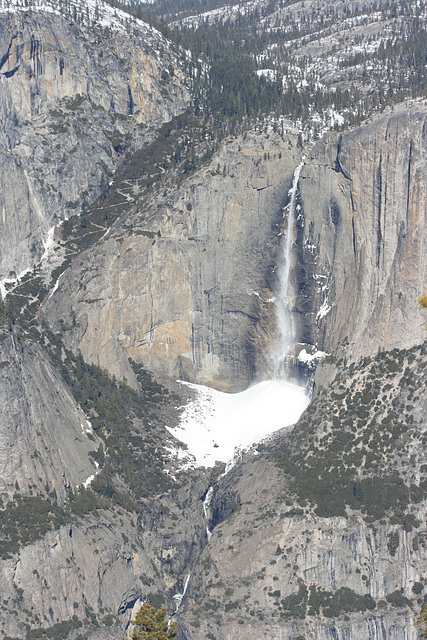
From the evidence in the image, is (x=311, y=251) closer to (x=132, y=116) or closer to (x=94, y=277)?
(x=94, y=277)

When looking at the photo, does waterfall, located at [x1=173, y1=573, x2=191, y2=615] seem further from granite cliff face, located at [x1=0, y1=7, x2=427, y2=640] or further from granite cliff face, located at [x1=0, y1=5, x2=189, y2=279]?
granite cliff face, located at [x1=0, y1=5, x2=189, y2=279]

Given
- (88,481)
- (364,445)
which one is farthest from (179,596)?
(364,445)

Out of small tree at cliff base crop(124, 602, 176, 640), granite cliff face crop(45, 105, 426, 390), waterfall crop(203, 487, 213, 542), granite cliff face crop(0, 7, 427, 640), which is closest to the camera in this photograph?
small tree at cliff base crop(124, 602, 176, 640)

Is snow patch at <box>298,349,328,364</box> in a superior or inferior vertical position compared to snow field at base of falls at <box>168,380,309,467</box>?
superior

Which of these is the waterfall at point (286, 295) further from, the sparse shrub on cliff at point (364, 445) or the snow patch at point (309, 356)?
the sparse shrub on cliff at point (364, 445)

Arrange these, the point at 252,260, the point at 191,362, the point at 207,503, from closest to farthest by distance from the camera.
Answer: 1. the point at 207,503
2. the point at 252,260
3. the point at 191,362

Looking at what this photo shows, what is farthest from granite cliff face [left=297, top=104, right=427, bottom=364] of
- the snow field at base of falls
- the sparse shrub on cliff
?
the snow field at base of falls

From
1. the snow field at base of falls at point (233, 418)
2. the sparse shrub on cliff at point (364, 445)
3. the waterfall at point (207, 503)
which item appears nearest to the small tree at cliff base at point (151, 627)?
the sparse shrub on cliff at point (364, 445)

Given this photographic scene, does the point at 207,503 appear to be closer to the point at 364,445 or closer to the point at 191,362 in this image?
the point at 364,445
